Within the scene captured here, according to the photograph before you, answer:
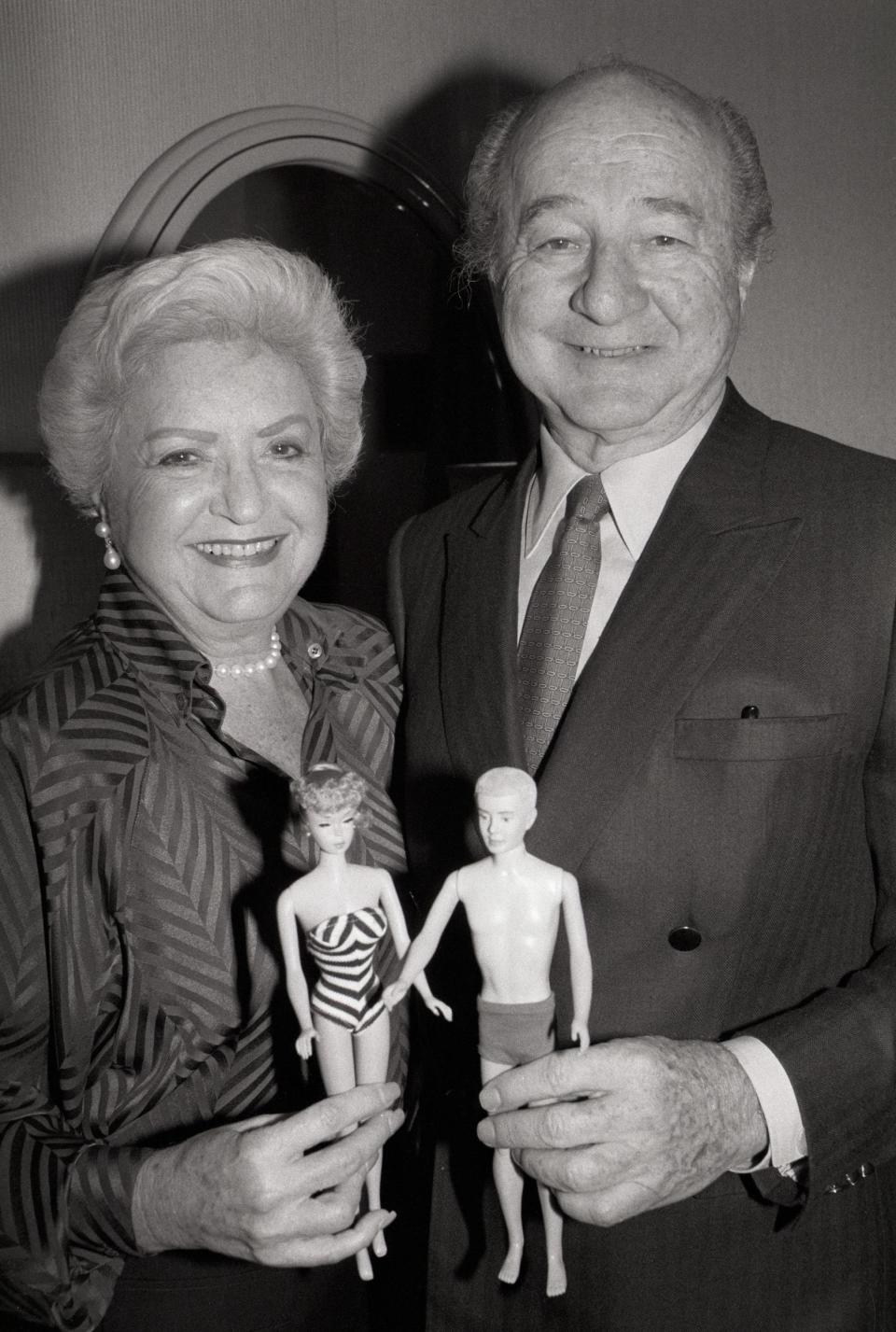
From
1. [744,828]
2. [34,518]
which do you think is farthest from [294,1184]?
[34,518]

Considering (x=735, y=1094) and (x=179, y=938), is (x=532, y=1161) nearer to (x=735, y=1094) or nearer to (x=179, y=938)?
(x=735, y=1094)

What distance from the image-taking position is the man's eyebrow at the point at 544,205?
1.59 metres

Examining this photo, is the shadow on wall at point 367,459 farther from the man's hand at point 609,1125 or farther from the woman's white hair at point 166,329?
the man's hand at point 609,1125

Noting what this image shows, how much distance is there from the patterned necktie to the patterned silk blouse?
29 centimetres

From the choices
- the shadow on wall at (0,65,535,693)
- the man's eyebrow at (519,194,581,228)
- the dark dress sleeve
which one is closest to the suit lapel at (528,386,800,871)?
the man's eyebrow at (519,194,581,228)

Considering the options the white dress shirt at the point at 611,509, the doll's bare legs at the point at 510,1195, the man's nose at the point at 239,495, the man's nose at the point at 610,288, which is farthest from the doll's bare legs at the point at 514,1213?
the man's nose at the point at 610,288

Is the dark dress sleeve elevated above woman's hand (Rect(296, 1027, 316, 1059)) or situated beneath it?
situated beneath

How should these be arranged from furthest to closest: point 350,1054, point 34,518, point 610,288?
point 34,518, point 610,288, point 350,1054

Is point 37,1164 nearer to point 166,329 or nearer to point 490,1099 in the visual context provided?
point 490,1099

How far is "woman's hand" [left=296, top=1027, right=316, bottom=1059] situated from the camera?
1188 mm

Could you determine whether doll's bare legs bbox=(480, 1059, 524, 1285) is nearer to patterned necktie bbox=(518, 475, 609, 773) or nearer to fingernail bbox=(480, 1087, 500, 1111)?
fingernail bbox=(480, 1087, 500, 1111)

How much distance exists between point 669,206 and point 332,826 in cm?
96

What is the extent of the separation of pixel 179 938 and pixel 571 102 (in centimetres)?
121

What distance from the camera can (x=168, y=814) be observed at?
4.78ft
